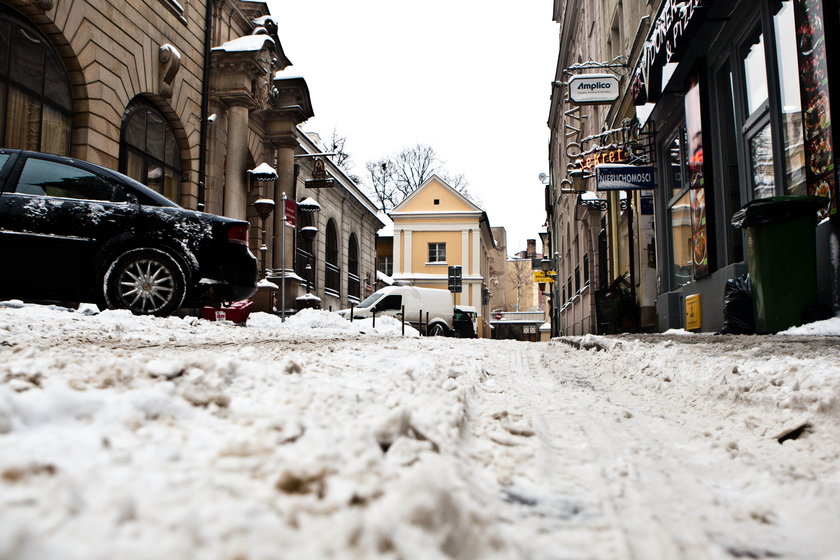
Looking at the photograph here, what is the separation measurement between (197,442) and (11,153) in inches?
266

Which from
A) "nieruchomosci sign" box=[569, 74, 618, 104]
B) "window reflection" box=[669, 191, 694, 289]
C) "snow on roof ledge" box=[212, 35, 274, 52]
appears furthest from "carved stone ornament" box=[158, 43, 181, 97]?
"window reflection" box=[669, 191, 694, 289]

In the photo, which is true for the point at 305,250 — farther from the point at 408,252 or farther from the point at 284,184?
the point at 408,252

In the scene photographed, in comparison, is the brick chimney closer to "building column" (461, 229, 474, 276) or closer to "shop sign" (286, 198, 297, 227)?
"building column" (461, 229, 474, 276)

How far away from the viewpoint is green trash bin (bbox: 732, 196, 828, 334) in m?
5.78

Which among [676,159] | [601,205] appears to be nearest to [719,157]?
[676,159]

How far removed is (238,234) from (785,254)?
20.2 ft

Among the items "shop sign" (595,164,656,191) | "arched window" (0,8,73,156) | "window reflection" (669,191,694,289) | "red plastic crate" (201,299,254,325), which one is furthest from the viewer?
"shop sign" (595,164,656,191)

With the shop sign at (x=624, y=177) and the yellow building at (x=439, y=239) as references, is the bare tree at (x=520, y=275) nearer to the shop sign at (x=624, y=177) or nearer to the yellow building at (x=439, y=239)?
the yellow building at (x=439, y=239)

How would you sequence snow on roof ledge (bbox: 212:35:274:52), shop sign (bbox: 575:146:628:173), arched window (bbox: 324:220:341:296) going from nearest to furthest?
shop sign (bbox: 575:146:628:173) < snow on roof ledge (bbox: 212:35:274:52) < arched window (bbox: 324:220:341:296)

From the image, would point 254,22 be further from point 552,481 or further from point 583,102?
point 552,481

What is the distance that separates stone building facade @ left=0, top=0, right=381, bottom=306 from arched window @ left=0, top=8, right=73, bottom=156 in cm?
2

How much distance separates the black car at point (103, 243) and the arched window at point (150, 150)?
6433 millimetres

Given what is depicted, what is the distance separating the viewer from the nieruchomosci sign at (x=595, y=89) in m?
14.2

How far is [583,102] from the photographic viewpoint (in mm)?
14219
